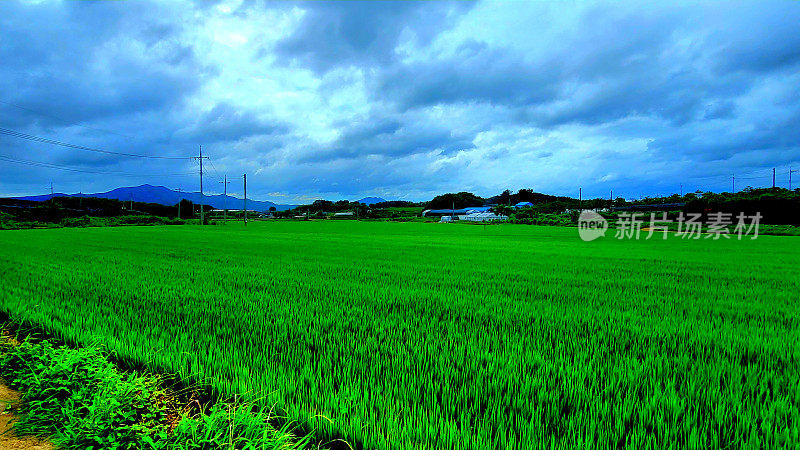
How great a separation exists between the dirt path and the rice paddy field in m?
0.76

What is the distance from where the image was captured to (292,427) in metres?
2.25

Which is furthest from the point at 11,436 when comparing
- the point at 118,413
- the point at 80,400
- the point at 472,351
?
the point at 472,351

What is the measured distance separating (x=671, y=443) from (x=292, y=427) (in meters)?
2.11

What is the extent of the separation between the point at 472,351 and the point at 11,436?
10.7 ft

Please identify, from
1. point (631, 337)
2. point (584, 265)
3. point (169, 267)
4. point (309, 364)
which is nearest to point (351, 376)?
point (309, 364)

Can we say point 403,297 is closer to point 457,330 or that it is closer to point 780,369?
point 457,330

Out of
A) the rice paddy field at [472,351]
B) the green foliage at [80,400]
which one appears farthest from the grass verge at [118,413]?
the rice paddy field at [472,351]

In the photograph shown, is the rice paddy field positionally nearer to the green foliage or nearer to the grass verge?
the grass verge

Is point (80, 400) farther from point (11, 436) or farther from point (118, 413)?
point (118, 413)

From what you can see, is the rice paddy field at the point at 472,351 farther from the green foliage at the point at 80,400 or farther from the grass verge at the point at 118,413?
the green foliage at the point at 80,400

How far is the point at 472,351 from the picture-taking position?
335 centimetres

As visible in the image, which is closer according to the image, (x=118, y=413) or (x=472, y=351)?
(x=118, y=413)

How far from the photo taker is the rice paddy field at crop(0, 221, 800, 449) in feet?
7.11

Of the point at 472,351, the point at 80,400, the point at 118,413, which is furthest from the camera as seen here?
the point at 472,351
